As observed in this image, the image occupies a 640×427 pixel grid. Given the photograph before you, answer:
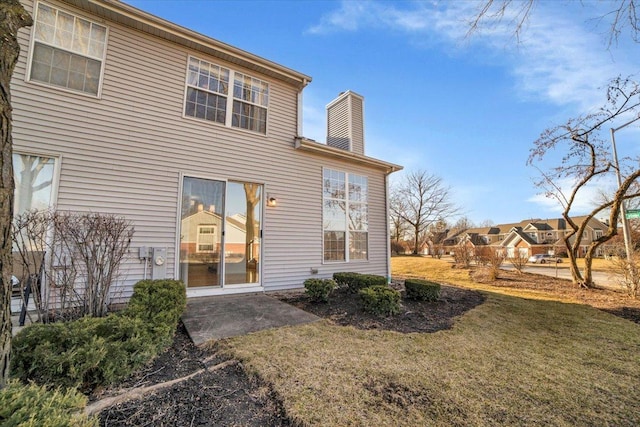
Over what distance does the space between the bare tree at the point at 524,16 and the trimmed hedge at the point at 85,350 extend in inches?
199

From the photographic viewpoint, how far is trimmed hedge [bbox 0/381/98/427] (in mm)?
1134

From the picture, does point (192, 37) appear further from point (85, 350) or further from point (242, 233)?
point (85, 350)

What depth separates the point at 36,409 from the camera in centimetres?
122

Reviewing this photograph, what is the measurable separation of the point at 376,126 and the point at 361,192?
18.3ft

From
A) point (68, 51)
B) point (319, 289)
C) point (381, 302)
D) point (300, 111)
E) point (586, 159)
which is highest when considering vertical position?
point (300, 111)

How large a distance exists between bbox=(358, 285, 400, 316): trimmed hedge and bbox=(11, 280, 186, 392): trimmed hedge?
304cm

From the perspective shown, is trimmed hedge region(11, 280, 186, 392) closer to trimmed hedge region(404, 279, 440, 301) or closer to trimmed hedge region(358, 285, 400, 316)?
trimmed hedge region(358, 285, 400, 316)

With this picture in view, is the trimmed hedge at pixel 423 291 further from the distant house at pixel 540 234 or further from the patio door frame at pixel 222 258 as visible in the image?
the distant house at pixel 540 234

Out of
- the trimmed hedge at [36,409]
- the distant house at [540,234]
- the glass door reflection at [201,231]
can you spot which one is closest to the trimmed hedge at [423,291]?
the glass door reflection at [201,231]

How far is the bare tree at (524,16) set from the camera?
296 centimetres

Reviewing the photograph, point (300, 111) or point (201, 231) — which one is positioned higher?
point (300, 111)

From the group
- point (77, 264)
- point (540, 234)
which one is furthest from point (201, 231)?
point (540, 234)

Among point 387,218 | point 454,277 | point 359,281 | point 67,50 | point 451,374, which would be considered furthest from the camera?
point 454,277

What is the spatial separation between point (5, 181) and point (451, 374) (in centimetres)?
375
